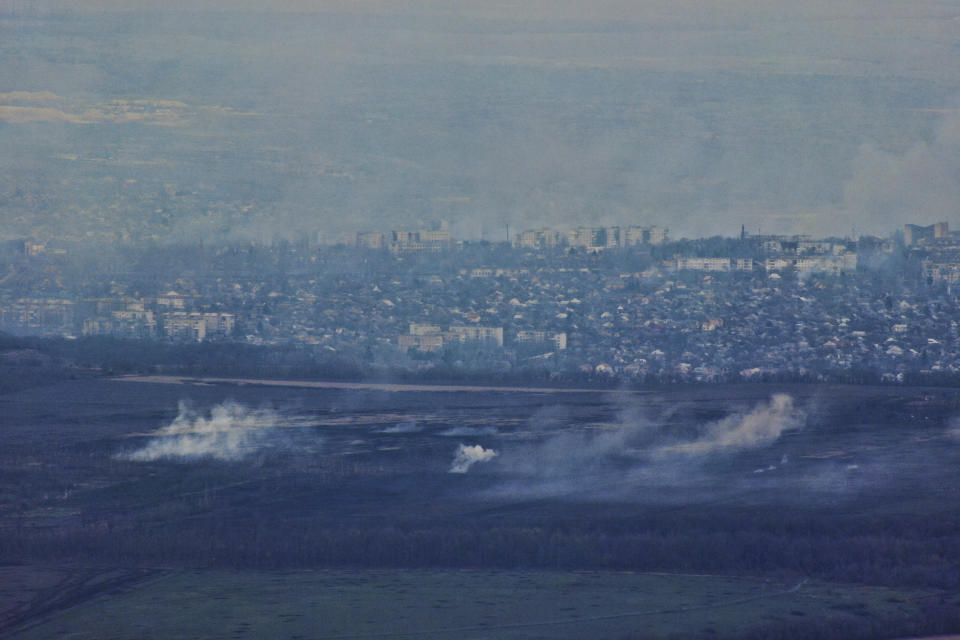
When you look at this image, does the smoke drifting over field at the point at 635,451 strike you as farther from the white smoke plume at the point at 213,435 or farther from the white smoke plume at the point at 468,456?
the white smoke plume at the point at 213,435

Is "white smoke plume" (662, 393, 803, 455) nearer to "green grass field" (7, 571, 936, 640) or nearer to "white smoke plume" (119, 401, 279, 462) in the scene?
"white smoke plume" (119, 401, 279, 462)

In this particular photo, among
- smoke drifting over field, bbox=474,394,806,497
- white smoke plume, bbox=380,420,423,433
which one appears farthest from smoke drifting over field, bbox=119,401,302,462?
smoke drifting over field, bbox=474,394,806,497

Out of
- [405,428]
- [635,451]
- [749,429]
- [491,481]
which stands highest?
[405,428]

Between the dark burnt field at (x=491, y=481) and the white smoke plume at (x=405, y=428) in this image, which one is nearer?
the dark burnt field at (x=491, y=481)

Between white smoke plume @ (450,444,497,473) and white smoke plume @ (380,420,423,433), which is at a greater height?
white smoke plume @ (380,420,423,433)

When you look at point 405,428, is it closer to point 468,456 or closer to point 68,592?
point 468,456


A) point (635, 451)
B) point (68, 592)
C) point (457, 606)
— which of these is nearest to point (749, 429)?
point (635, 451)

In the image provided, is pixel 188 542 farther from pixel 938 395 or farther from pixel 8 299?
pixel 8 299

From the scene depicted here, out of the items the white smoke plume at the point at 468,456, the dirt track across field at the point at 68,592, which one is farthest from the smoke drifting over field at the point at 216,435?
the dirt track across field at the point at 68,592
